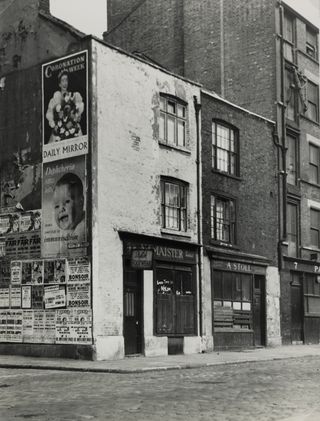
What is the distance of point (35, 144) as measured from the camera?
21.9 m

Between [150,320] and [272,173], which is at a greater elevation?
[272,173]

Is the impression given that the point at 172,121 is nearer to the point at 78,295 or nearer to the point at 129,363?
the point at 78,295

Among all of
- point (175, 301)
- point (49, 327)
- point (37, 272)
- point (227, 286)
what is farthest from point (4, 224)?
point (227, 286)

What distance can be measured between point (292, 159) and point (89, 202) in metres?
13.7

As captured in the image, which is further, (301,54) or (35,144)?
(301,54)

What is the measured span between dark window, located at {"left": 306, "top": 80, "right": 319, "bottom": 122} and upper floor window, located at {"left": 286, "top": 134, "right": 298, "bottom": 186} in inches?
84.0

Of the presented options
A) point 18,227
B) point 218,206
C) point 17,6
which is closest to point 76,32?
point 17,6

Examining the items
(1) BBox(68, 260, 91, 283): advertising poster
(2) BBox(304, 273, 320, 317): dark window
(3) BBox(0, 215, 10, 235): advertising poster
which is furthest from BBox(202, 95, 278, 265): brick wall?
(3) BBox(0, 215, 10, 235): advertising poster

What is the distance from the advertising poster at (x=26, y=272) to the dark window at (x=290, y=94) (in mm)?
14718

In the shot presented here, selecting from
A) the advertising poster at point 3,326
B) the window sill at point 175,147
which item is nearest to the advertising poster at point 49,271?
the advertising poster at point 3,326

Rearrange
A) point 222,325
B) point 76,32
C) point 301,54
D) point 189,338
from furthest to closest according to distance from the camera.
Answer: point 301,54 → point 222,325 → point 189,338 → point 76,32

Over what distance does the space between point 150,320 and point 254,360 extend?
349 centimetres

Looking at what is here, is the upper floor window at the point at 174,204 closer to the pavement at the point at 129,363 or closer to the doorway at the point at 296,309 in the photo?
the pavement at the point at 129,363

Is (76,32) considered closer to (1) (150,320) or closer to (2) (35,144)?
(2) (35,144)
